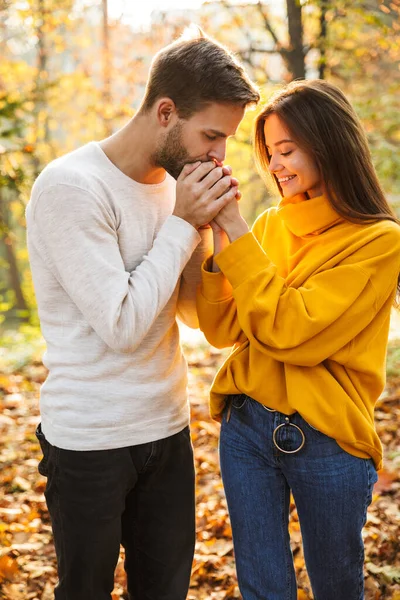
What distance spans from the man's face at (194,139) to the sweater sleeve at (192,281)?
13.0 inches

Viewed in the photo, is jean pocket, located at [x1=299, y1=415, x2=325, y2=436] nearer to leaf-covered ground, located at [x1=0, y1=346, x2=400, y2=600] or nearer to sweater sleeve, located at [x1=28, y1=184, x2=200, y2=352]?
sweater sleeve, located at [x1=28, y1=184, x2=200, y2=352]

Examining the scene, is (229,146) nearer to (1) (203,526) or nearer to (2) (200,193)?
(1) (203,526)

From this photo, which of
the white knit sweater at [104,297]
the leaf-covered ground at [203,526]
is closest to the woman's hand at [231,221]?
the white knit sweater at [104,297]

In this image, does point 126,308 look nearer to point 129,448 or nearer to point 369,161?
point 129,448

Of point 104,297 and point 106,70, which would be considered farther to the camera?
point 106,70

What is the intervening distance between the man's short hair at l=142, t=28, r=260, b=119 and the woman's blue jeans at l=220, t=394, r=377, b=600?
3.72ft

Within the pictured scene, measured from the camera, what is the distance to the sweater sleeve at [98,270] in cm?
203

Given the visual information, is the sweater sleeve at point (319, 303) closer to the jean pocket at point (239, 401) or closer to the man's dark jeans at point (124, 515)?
the jean pocket at point (239, 401)

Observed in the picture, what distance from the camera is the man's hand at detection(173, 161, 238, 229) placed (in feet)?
7.20

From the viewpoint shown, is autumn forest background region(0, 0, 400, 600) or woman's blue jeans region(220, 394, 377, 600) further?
autumn forest background region(0, 0, 400, 600)

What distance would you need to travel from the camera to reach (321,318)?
2.03 metres

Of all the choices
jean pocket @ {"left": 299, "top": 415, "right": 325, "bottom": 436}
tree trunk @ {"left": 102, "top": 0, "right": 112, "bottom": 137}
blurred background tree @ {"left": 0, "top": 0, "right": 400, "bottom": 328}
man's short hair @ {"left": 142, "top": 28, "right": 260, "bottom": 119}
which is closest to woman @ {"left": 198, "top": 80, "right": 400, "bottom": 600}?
jean pocket @ {"left": 299, "top": 415, "right": 325, "bottom": 436}

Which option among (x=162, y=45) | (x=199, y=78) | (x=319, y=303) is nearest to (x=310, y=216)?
(x=319, y=303)

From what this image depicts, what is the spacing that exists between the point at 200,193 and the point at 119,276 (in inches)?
17.2
